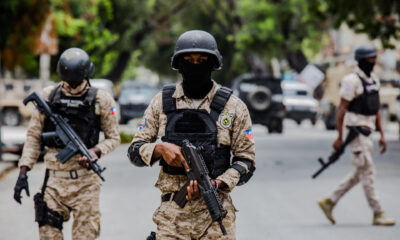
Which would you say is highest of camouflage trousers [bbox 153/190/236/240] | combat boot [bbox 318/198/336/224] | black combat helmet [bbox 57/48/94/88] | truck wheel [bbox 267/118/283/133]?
black combat helmet [bbox 57/48/94/88]

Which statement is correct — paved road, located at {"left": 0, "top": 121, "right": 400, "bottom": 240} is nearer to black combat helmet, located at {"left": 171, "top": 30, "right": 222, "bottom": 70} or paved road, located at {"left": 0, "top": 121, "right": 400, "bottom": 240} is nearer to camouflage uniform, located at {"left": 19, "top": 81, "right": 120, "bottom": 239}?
camouflage uniform, located at {"left": 19, "top": 81, "right": 120, "bottom": 239}

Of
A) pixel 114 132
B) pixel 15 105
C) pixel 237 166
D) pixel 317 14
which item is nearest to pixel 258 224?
pixel 114 132

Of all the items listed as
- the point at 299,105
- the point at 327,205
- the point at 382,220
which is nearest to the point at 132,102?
the point at 299,105

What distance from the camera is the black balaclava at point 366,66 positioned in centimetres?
804

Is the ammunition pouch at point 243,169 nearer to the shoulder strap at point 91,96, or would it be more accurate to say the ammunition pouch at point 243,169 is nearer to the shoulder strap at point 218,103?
the shoulder strap at point 218,103

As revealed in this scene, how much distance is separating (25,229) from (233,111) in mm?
4790

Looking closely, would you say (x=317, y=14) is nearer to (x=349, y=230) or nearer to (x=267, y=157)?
(x=267, y=157)

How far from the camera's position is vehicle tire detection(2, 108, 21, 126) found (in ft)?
102

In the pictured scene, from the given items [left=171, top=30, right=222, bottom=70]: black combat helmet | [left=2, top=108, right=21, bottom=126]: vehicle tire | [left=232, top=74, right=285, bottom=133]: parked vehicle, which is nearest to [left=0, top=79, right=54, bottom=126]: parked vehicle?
[left=2, top=108, right=21, bottom=126]: vehicle tire

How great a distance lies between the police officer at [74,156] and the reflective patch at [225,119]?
1673 mm

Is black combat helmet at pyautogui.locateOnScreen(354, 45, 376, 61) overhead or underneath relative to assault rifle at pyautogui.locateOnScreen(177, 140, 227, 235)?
overhead

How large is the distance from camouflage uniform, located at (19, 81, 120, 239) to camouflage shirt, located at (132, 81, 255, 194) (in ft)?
5.10

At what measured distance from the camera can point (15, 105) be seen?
31000 millimetres

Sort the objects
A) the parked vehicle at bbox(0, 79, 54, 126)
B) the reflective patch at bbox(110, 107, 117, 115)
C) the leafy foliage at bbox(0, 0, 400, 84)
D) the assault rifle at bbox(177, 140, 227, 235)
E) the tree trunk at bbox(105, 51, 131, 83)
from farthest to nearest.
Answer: the tree trunk at bbox(105, 51, 131, 83) < the parked vehicle at bbox(0, 79, 54, 126) < the leafy foliage at bbox(0, 0, 400, 84) < the reflective patch at bbox(110, 107, 117, 115) < the assault rifle at bbox(177, 140, 227, 235)
